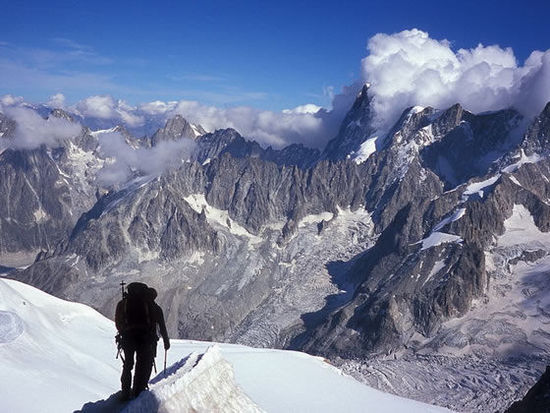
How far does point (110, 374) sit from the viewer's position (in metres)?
49.0

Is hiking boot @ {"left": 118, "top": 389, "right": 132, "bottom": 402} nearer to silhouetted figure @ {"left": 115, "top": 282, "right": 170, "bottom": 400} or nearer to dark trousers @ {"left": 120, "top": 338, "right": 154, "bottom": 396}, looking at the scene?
dark trousers @ {"left": 120, "top": 338, "right": 154, "bottom": 396}

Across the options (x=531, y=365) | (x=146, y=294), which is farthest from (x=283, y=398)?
(x=531, y=365)

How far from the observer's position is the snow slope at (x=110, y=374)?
2952 centimetres

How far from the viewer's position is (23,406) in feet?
105

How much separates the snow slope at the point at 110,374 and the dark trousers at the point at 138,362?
631mm

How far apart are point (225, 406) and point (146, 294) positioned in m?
9.92

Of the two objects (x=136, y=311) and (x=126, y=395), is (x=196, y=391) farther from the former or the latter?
(x=136, y=311)

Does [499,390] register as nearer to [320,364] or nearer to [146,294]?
[320,364]

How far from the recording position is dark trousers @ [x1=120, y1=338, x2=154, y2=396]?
23391 mm

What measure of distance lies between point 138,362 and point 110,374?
2787 centimetres

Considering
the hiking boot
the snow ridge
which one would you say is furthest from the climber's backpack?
the snow ridge

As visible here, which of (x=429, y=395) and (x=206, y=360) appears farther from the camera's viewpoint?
(x=429, y=395)

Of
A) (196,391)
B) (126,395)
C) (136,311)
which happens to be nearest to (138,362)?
(126,395)

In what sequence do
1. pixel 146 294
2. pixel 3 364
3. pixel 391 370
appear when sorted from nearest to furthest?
1. pixel 146 294
2. pixel 3 364
3. pixel 391 370
